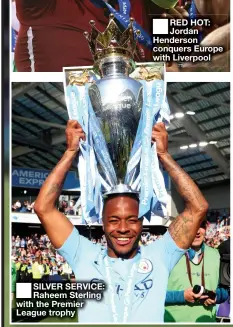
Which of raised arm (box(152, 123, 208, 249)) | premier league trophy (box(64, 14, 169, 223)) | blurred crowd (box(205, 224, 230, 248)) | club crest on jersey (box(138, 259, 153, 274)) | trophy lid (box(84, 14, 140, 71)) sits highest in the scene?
trophy lid (box(84, 14, 140, 71))

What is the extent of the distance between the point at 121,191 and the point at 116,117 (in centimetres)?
66

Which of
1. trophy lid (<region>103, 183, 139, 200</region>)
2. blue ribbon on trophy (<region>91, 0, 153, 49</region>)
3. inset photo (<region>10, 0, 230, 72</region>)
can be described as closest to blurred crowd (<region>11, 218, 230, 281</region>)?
trophy lid (<region>103, 183, 139, 200</region>)

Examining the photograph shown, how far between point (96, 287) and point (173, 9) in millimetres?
2580

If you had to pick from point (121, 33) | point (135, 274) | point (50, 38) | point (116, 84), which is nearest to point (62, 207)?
point (135, 274)

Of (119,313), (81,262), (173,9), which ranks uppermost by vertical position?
(173,9)

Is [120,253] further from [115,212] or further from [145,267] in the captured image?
[115,212]

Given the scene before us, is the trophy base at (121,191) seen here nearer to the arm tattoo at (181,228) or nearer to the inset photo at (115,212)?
the inset photo at (115,212)

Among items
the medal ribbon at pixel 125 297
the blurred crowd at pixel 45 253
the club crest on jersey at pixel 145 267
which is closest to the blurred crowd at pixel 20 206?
the blurred crowd at pixel 45 253

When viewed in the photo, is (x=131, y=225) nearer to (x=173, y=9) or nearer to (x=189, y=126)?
(x=189, y=126)

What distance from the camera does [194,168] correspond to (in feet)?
15.3

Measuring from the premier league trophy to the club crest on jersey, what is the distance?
41cm

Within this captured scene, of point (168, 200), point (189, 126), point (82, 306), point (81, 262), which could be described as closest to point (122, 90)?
point (189, 126)

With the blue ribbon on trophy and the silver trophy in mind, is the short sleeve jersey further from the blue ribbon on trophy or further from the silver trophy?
the blue ribbon on trophy

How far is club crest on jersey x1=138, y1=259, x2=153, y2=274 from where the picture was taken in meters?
4.63
